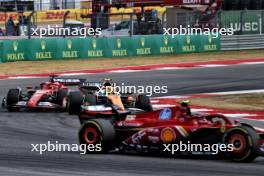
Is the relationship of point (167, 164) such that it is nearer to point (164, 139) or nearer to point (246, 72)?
point (164, 139)

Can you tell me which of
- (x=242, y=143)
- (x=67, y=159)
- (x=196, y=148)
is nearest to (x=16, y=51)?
(x=67, y=159)

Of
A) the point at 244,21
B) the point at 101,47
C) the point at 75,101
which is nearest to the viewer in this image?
the point at 75,101

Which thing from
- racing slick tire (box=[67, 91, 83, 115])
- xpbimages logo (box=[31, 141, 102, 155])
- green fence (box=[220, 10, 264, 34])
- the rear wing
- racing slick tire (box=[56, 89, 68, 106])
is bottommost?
xpbimages logo (box=[31, 141, 102, 155])

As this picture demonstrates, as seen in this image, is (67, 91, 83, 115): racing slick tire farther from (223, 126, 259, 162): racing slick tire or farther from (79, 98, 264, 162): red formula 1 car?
(223, 126, 259, 162): racing slick tire

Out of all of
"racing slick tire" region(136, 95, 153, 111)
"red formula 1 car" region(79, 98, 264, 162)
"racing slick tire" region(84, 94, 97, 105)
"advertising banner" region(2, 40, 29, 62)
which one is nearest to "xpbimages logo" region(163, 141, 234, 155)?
"red formula 1 car" region(79, 98, 264, 162)

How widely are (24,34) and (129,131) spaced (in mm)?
26725

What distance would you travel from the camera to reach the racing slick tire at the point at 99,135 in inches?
397

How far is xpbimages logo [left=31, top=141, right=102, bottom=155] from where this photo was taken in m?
10.2

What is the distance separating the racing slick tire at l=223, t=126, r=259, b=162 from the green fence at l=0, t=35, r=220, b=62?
1795 cm

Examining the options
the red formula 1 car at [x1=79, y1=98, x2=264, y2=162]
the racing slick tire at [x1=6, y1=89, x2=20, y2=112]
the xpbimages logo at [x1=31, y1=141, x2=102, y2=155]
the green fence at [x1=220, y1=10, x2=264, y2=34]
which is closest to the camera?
the red formula 1 car at [x1=79, y1=98, x2=264, y2=162]

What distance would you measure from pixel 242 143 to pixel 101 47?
19539mm

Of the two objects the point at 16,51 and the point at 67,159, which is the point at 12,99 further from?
the point at 16,51

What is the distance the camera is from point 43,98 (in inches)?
622

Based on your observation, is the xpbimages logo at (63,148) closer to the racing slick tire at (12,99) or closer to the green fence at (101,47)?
the racing slick tire at (12,99)
